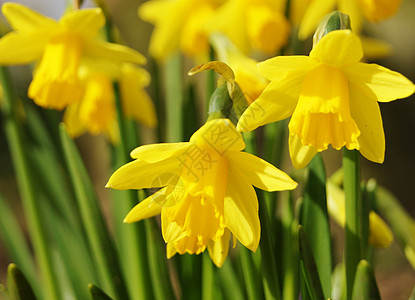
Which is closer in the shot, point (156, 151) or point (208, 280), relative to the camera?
point (156, 151)

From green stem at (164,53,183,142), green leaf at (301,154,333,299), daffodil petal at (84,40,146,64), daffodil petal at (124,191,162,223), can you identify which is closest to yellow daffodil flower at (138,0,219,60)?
green stem at (164,53,183,142)

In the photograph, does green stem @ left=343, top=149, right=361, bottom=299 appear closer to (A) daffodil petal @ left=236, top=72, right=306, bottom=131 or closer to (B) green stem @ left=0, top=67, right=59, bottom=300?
(A) daffodil petal @ left=236, top=72, right=306, bottom=131

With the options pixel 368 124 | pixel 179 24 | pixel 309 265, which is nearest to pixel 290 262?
Answer: pixel 309 265

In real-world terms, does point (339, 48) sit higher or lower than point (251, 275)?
higher

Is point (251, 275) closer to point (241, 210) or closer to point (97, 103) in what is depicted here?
point (241, 210)

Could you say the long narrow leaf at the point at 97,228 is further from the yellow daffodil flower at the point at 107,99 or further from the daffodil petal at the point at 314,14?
the daffodil petal at the point at 314,14

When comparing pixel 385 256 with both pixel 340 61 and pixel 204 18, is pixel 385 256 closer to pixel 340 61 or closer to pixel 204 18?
pixel 204 18

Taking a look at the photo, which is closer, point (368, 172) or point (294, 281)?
point (294, 281)

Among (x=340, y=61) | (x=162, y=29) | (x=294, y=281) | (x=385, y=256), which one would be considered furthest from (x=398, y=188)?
(x=340, y=61)
